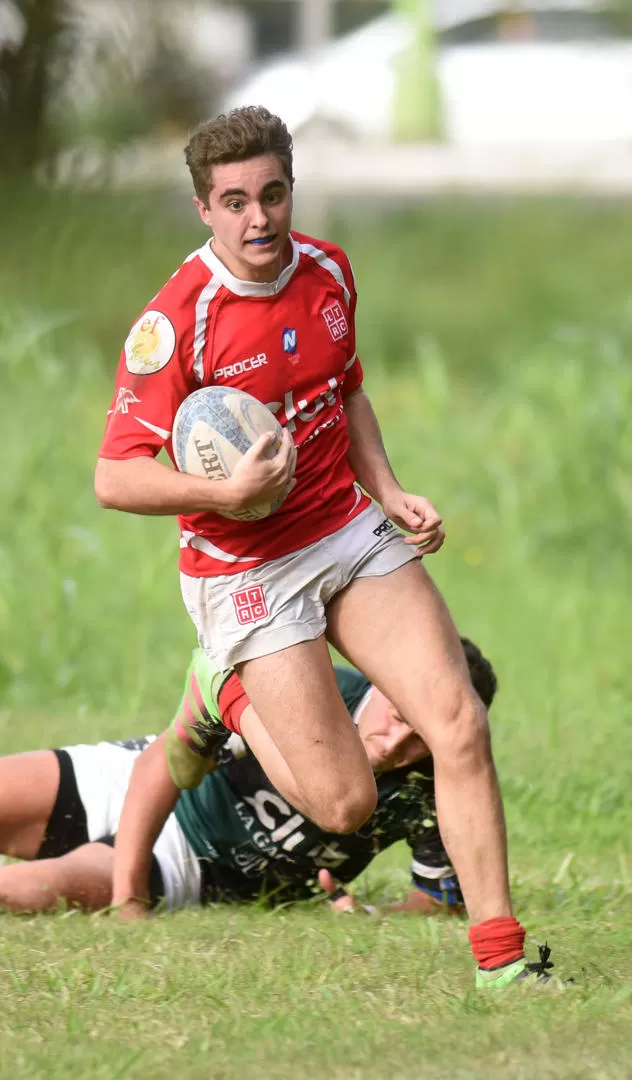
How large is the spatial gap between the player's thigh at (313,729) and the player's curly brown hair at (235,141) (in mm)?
1100

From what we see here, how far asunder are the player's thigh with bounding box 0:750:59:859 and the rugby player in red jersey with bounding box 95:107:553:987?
105 cm

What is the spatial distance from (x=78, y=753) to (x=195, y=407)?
161 cm

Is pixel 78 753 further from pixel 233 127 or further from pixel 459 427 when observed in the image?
pixel 459 427

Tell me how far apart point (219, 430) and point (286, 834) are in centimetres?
132

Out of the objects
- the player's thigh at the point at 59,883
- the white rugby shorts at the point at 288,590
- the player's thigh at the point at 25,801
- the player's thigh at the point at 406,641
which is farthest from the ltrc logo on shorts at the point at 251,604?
the player's thigh at the point at 25,801

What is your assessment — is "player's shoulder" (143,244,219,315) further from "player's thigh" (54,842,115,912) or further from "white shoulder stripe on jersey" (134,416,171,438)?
"player's thigh" (54,842,115,912)

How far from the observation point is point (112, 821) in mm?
4992

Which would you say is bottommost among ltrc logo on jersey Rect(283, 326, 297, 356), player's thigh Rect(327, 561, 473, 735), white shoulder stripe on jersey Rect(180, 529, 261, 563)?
player's thigh Rect(327, 561, 473, 735)

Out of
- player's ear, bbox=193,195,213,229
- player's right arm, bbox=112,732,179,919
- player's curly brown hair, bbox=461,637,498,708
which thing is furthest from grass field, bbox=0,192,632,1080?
player's ear, bbox=193,195,213,229

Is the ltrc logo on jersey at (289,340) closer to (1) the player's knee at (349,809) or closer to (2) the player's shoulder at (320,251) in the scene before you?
(2) the player's shoulder at (320,251)

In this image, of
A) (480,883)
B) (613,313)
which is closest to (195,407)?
(480,883)

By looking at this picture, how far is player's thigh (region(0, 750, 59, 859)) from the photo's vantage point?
16.2 feet

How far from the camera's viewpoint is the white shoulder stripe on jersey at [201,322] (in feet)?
→ 12.7

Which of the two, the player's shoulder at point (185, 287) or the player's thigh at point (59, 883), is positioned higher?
the player's shoulder at point (185, 287)
